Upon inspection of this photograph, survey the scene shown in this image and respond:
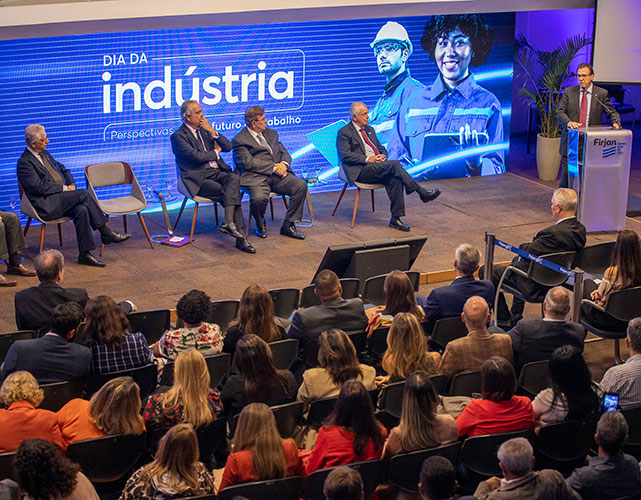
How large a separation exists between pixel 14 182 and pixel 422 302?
4847 millimetres

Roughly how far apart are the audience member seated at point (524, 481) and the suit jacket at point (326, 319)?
1.80 m

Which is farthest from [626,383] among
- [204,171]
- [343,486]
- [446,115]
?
[446,115]

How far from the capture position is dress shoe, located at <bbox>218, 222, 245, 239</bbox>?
27.2 ft

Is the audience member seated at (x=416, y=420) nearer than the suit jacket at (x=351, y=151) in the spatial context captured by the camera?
Yes

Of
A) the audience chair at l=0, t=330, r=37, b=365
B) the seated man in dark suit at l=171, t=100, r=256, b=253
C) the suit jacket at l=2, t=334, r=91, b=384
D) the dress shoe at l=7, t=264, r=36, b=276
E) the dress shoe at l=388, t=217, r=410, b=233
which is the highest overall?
the seated man in dark suit at l=171, t=100, r=256, b=253

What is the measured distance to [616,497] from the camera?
3715 mm

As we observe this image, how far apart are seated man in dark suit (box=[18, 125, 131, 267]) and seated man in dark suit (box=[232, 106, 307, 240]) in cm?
153

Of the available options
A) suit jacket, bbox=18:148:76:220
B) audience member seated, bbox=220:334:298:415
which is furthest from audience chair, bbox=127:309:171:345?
suit jacket, bbox=18:148:76:220

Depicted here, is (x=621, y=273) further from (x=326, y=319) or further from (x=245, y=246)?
(x=245, y=246)

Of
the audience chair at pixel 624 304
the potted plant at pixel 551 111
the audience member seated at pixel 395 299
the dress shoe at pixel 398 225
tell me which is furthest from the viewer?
the potted plant at pixel 551 111

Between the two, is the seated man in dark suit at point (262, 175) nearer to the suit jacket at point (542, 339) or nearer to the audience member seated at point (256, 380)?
the suit jacket at point (542, 339)

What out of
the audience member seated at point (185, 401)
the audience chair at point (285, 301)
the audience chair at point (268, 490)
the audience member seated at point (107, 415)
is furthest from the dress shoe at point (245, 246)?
the audience chair at point (268, 490)

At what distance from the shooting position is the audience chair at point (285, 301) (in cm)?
596

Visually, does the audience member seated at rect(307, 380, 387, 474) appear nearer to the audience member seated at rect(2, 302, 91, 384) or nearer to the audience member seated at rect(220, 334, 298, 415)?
the audience member seated at rect(220, 334, 298, 415)
